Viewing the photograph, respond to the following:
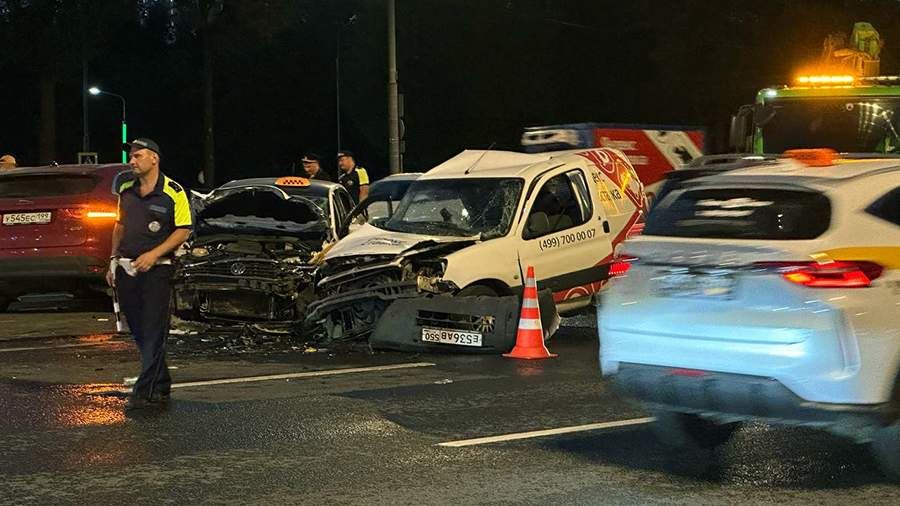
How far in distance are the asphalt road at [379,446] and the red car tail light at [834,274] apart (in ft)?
3.34

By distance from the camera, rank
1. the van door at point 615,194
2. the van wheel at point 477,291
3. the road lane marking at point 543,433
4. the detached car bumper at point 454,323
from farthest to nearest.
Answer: the van door at point 615,194 → the van wheel at point 477,291 → the detached car bumper at point 454,323 → the road lane marking at point 543,433

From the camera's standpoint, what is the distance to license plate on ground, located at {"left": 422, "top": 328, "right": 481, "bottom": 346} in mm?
11008

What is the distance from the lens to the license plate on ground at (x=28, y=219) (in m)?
14.2

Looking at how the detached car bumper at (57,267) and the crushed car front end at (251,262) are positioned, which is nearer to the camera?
the crushed car front end at (251,262)

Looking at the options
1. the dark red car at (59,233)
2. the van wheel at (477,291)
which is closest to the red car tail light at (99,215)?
the dark red car at (59,233)

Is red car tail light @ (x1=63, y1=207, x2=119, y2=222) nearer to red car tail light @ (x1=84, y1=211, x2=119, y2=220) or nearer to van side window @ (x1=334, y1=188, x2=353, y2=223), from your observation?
red car tail light @ (x1=84, y1=211, x2=119, y2=220)

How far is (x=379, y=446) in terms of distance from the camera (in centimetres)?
719

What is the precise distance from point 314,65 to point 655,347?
70506mm

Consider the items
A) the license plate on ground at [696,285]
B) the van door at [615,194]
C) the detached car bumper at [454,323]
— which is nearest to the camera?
the license plate on ground at [696,285]

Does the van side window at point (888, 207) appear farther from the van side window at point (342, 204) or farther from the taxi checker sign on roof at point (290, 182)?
the taxi checker sign on roof at point (290, 182)

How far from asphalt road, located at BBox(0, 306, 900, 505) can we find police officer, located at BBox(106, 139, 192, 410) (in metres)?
0.32

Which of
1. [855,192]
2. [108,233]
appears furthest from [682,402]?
[108,233]

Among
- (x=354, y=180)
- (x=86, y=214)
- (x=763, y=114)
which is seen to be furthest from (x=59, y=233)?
(x=763, y=114)

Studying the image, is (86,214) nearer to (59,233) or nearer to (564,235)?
(59,233)
